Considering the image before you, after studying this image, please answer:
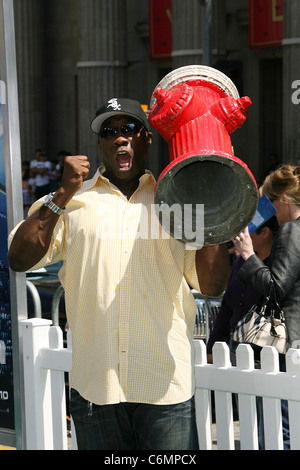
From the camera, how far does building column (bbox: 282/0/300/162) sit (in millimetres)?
18203

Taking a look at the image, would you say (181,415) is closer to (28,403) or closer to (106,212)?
(106,212)

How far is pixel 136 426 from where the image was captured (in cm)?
327

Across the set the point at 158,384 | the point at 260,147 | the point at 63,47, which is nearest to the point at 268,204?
the point at 158,384

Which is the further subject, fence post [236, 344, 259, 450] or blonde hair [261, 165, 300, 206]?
blonde hair [261, 165, 300, 206]

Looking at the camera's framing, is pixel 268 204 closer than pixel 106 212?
No

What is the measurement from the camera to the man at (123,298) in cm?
325

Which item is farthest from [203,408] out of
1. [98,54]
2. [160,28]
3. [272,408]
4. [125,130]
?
[160,28]

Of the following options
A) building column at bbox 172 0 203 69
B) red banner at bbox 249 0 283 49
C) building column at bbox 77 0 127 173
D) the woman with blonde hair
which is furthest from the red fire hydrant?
red banner at bbox 249 0 283 49

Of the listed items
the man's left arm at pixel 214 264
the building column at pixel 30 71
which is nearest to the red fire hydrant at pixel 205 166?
the man's left arm at pixel 214 264

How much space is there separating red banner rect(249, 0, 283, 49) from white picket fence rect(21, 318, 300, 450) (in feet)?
58.7

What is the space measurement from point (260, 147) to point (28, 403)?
19.7 meters

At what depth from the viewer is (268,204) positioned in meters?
4.15

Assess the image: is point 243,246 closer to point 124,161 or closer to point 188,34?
point 124,161

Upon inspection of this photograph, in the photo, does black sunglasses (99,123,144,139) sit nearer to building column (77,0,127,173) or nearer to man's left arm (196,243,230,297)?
man's left arm (196,243,230,297)
